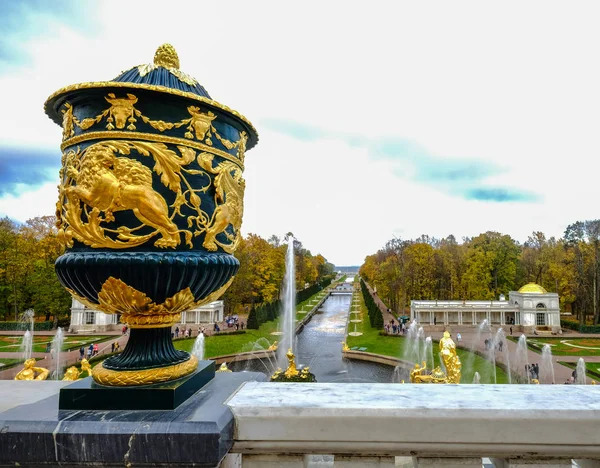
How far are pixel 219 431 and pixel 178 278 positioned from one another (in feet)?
2.84

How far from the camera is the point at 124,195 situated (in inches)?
83.8

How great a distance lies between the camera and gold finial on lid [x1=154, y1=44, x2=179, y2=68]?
2.59 metres

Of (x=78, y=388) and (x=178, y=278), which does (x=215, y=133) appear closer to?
(x=178, y=278)

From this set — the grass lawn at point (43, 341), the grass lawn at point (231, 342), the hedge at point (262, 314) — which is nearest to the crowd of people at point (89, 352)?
the grass lawn at point (43, 341)

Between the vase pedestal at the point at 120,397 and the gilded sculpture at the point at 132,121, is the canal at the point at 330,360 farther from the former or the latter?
the gilded sculpture at the point at 132,121

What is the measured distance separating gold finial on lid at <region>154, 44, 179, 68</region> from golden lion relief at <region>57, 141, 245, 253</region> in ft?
2.51

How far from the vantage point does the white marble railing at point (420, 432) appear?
1.84 meters

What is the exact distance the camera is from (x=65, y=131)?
2375 millimetres

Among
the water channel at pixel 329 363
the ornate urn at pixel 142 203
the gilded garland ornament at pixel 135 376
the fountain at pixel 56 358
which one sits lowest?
the water channel at pixel 329 363

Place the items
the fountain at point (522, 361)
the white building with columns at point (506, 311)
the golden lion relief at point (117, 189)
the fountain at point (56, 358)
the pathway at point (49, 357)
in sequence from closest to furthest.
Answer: the golden lion relief at point (117, 189) → the fountain at point (56, 358) → the pathway at point (49, 357) → the fountain at point (522, 361) → the white building with columns at point (506, 311)

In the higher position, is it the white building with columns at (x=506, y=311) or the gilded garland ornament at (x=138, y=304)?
the gilded garland ornament at (x=138, y=304)

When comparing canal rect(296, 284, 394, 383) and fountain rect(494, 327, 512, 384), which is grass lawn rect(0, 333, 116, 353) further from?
fountain rect(494, 327, 512, 384)

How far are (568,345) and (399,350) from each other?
1466 centimetres

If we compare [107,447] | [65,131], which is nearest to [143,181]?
[65,131]
